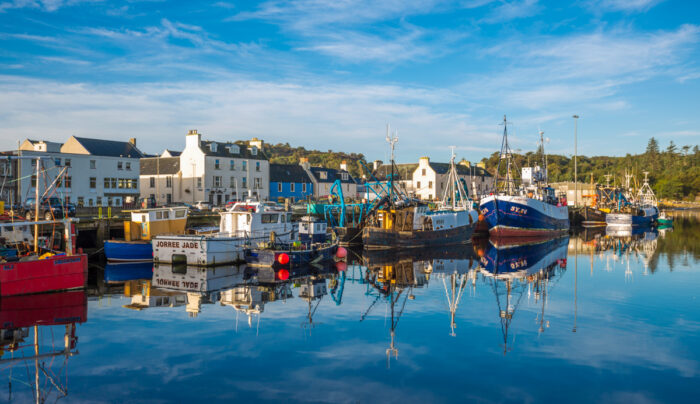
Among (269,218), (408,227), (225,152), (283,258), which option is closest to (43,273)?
(283,258)

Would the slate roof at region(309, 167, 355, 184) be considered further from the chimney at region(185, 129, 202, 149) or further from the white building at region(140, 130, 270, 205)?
the chimney at region(185, 129, 202, 149)

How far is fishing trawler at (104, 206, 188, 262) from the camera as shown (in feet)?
100

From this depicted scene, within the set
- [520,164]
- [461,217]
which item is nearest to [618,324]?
[461,217]

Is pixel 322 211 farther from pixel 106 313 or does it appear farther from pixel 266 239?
pixel 106 313

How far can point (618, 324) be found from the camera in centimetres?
1755

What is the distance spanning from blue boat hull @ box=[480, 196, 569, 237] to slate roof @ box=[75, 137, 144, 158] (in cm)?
3707

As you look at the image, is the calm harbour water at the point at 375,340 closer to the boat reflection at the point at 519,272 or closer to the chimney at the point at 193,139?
the boat reflection at the point at 519,272

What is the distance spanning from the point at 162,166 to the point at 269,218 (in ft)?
137

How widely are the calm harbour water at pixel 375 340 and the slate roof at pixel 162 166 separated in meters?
41.1

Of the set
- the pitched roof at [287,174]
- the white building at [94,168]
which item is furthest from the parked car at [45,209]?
the pitched roof at [287,174]

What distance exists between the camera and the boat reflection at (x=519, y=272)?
787 inches

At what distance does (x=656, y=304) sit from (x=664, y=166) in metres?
181

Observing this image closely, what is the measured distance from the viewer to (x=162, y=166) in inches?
2704

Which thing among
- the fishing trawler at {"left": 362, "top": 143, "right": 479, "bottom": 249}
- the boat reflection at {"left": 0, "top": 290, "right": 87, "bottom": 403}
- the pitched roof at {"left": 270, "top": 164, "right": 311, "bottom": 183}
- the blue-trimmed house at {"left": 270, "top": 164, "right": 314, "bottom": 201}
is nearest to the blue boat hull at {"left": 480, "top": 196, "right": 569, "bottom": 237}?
the fishing trawler at {"left": 362, "top": 143, "right": 479, "bottom": 249}
